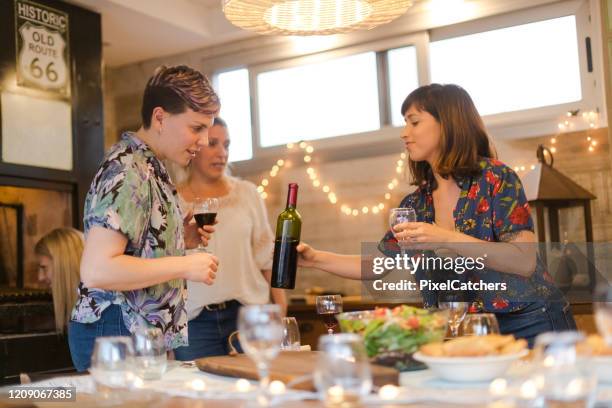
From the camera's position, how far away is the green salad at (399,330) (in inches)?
58.9

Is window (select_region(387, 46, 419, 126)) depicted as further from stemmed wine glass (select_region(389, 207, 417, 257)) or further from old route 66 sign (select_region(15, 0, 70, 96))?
stemmed wine glass (select_region(389, 207, 417, 257))

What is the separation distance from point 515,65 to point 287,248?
8.53ft

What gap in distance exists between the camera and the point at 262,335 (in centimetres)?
123

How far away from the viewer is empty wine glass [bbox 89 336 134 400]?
50.6 inches

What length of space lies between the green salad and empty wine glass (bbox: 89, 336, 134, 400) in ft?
1.50

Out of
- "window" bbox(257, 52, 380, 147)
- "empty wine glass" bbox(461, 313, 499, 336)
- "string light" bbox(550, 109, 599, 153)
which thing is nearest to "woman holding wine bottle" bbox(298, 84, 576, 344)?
"empty wine glass" bbox(461, 313, 499, 336)

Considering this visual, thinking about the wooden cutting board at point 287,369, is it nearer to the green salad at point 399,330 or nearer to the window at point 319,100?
the green salad at point 399,330

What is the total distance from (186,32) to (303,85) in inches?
32.8

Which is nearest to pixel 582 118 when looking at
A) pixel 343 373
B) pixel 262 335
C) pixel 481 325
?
pixel 481 325

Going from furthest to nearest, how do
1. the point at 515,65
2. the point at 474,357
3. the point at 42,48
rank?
the point at 515,65 < the point at 42,48 < the point at 474,357

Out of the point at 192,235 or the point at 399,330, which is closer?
the point at 399,330

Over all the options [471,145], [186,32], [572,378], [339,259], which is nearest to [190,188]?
[339,259]

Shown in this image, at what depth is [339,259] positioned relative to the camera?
8.41 ft

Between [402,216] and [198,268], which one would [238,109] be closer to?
[402,216]
